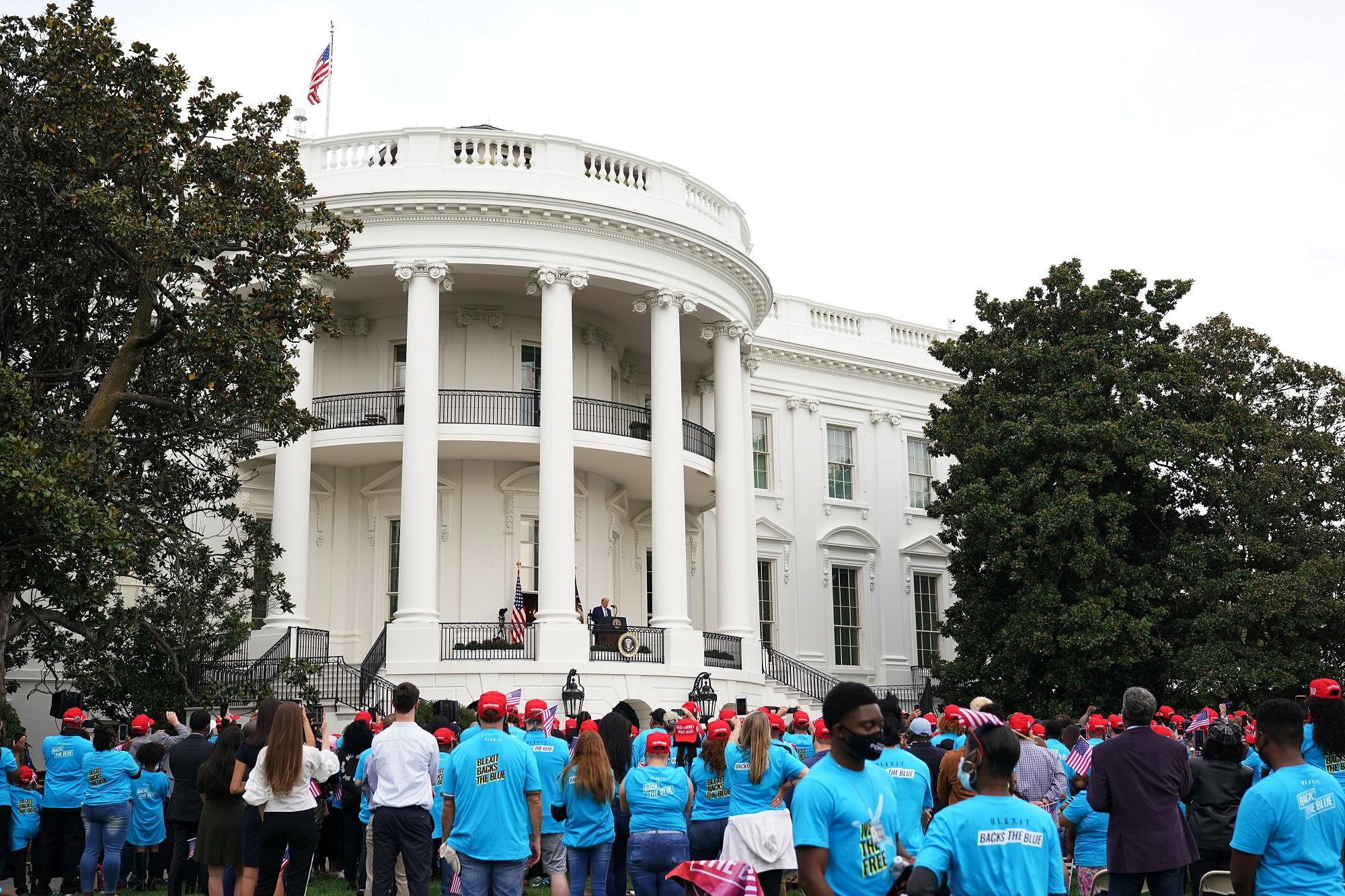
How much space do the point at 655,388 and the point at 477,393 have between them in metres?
3.65

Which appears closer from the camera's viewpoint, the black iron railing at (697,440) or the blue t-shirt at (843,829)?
the blue t-shirt at (843,829)

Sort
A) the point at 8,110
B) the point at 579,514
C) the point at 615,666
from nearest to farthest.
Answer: the point at 8,110 < the point at 615,666 < the point at 579,514

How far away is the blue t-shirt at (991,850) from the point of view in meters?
4.67

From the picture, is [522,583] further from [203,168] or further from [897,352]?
[897,352]

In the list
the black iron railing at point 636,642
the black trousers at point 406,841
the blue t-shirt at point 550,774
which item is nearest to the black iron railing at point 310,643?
the black iron railing at point 636,642

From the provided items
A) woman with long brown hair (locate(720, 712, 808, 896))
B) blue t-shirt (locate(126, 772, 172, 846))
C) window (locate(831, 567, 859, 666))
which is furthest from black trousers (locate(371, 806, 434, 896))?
window (locate(831, 567, 859, 666))

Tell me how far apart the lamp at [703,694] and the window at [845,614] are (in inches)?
432

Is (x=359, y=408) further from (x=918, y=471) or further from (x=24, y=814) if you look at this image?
(x=918, y=471)

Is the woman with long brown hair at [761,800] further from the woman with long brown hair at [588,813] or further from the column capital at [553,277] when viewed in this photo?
the column capital at [553,277]

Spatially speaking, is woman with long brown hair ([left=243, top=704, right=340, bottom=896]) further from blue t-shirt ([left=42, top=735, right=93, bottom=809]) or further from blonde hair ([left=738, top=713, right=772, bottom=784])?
blue t-shirt ([left=42, top=735, right=93, bottom=809])

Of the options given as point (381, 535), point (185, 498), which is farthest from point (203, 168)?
point (381, 535)

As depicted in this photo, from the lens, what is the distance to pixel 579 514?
92.5ft

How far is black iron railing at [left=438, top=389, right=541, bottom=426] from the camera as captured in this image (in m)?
26.4

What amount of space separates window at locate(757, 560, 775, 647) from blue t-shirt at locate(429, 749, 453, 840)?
925 inches
